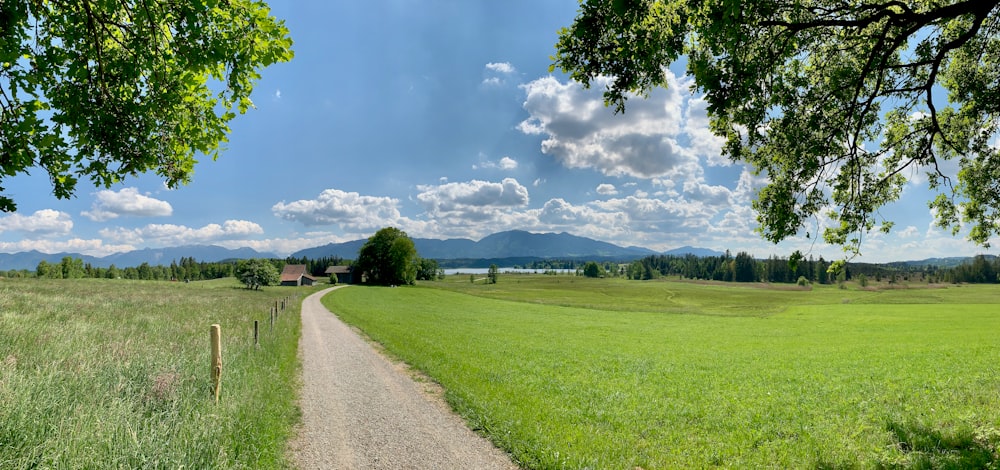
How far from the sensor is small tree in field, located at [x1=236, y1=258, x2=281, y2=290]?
273ft

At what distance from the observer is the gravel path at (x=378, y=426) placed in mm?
7102

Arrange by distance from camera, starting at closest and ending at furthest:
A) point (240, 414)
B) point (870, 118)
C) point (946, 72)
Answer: point (240, 414), point (870, 118), point (946, 72)

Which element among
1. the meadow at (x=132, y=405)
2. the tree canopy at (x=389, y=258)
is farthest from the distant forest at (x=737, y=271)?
the meadow at (x=132, y=405)

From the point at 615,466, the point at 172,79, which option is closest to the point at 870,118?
the point at 615,466

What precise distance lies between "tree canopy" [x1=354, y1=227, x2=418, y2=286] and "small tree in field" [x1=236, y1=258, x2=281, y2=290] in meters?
20.4

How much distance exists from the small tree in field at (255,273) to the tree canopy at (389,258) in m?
20.4

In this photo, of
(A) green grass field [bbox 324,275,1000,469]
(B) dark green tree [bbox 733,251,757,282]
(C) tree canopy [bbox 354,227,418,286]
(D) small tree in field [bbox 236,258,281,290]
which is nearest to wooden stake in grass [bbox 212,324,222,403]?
(A) green grass field [bbox 324,275,1000,469]

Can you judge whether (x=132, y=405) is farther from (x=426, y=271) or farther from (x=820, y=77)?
(x=426, y=271)

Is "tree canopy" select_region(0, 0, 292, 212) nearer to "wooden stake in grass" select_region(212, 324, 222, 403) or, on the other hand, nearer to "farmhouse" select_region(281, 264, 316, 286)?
"wooden stake in grass" select_region(212, 324, 222, 403)

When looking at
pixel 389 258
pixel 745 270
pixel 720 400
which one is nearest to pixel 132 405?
pixel 720 400

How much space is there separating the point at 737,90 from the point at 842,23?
9.97 ft

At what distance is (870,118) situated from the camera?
35.1 ft

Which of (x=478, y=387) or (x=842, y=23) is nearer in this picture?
(x=842, y=23)

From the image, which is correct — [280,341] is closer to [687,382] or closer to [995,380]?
[687,382]
